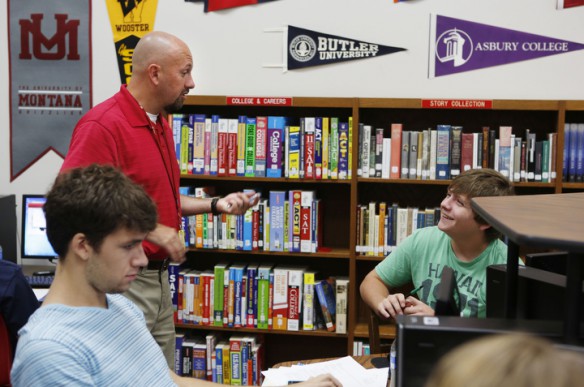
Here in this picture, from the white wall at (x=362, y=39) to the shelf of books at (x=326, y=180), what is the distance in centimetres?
13

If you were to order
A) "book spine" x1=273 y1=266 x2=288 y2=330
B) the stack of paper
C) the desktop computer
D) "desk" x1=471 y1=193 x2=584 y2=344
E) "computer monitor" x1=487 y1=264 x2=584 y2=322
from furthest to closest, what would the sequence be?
the desktop computer
"book spine" x1=273 y1=266 x2=288 y2=330
the stack of paper
"computer monitor" x1=487 y1=264 x2=584 y2=322
"desk" x1=471 y1=193 x2=584 y2=344

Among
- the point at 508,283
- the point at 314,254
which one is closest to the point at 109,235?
the point at 508,283

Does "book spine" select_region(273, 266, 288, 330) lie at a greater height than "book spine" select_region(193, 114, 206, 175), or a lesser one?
lesser

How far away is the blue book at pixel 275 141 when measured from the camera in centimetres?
383

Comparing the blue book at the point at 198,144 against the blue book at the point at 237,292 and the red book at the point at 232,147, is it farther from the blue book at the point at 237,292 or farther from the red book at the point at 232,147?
the blue book at the point at 237,292

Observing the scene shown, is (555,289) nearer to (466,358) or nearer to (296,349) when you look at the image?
(466,358)

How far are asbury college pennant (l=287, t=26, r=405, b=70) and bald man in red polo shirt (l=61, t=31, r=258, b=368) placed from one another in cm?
119

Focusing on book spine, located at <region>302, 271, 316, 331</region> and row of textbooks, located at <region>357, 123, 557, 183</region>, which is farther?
book spine, located at <region>302, 271, 316, 331</region>

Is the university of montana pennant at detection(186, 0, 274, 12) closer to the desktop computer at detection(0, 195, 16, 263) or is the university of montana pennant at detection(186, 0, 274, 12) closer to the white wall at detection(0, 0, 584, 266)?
the white wall at detection(0, 0, 584, 266)

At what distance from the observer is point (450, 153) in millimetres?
3719

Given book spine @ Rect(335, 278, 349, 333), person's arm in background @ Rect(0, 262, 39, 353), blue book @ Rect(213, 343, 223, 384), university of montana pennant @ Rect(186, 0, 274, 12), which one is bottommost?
blue book @ Rect(213, 343, 223, 384)

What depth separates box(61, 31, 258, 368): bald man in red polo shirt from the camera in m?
2.54

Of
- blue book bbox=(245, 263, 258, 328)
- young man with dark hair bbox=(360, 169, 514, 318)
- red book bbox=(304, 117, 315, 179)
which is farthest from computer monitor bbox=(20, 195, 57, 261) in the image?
young man with dark hair bbox=(360, 169, 514, 318)

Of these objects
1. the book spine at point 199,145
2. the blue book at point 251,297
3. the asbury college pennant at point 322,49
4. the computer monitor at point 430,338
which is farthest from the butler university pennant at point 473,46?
the computer monitor at point 430,338
